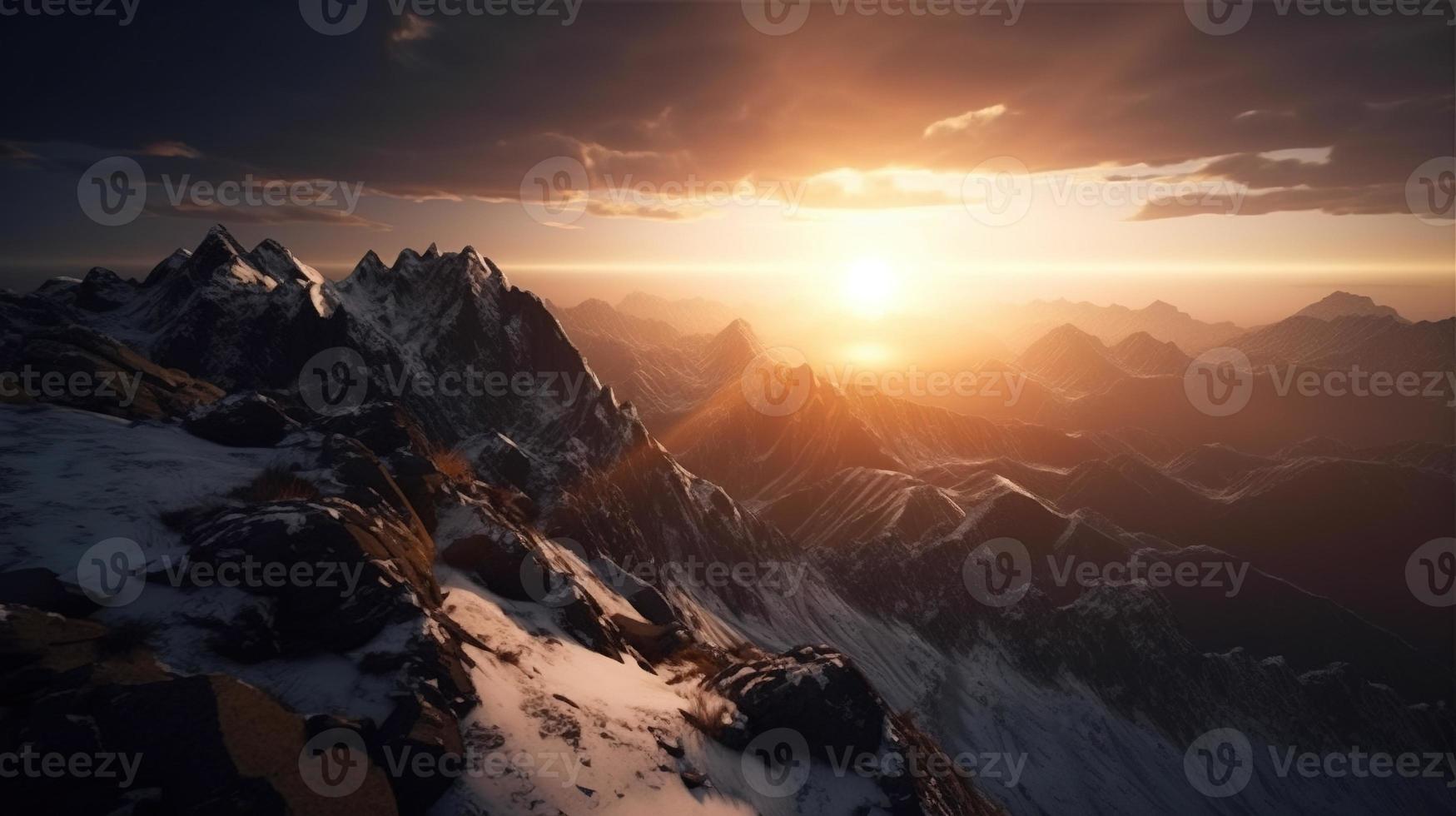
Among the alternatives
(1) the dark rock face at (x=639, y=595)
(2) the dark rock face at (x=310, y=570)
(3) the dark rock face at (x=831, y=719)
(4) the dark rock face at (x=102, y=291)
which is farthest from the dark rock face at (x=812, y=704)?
(4) the dark rock face at (x=102, y=291)

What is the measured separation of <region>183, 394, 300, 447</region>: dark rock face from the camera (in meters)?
35.0

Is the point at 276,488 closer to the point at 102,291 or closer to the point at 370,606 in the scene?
the point at 370,606

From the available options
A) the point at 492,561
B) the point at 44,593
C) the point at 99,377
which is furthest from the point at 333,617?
the point at 99,377

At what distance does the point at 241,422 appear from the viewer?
36062mm

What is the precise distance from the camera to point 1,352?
202 feet

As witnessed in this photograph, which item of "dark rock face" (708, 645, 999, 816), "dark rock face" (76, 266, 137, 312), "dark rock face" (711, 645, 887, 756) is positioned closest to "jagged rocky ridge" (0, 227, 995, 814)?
"dark rock face" (708, 645, 999, 816)

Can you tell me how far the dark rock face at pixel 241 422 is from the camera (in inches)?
1379

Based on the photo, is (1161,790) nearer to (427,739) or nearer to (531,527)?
(531,527)

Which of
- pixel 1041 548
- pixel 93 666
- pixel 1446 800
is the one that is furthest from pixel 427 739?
pixel 1446 800

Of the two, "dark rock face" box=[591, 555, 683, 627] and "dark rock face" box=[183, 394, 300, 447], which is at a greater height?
"dark rock face" box=[183, 394, 300, 447]

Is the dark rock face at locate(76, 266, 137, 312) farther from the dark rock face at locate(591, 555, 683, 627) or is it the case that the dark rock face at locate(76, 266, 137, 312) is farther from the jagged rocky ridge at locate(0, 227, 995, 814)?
the dark rock face at locate(591, 555, 683, 627)

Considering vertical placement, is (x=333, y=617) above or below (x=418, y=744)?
above

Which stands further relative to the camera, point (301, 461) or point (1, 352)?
point (1, 352)

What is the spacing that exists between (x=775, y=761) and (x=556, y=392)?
11610cm
